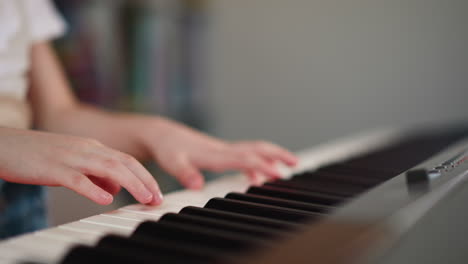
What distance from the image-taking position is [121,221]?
1.52ft

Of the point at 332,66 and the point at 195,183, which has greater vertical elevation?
the point at 332,66

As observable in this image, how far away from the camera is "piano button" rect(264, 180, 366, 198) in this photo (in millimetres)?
582

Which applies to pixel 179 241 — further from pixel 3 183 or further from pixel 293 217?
pixel 3 183

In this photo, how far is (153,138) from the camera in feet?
2.64

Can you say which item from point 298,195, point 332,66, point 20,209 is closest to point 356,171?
point 298,195

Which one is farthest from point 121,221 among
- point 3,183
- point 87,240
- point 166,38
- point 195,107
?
point 195,107

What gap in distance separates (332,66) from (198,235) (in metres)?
2.13

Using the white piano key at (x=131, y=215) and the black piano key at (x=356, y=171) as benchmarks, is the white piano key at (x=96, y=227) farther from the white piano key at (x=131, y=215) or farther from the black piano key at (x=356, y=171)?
the black piano key at (x=356, y=171)

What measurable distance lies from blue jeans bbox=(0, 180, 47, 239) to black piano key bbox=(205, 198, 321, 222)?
1.47 feet

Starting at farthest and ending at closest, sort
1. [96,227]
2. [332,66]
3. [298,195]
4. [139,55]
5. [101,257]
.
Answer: [332,66] → [139,55] → [298,195] → [96,227] → [101,257]

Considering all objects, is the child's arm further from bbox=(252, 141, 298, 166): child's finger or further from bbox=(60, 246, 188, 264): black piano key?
bbox=(60, 246, 188, 264): black piano key

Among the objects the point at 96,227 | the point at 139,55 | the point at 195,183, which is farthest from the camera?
the point at 139,55

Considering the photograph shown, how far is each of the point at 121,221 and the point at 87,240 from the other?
0.07m

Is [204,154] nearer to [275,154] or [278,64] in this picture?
[275,154]
